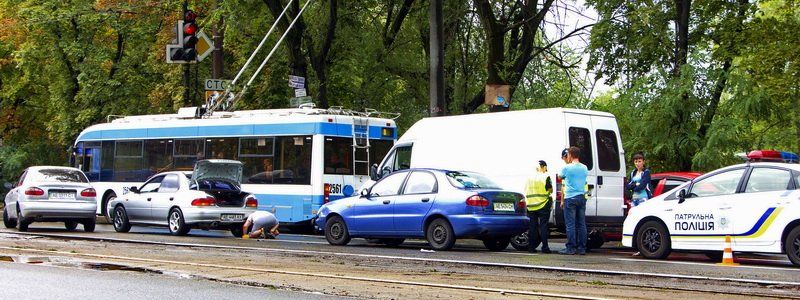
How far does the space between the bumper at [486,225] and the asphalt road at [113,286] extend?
Answer: 19.7ft

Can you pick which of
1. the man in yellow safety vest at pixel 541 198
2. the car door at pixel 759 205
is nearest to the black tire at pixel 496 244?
the man in yellow safety vest at pixel 541 198

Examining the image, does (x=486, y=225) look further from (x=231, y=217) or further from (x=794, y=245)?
(x=231, y=217)

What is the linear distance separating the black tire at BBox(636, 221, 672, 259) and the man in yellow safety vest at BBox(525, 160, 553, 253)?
64.6 inches

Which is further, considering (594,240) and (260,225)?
(260,225)

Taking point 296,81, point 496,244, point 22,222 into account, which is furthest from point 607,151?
point 22,222

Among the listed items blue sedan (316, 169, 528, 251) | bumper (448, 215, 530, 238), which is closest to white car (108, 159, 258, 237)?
blue sedan (316, 169, 528, 251)

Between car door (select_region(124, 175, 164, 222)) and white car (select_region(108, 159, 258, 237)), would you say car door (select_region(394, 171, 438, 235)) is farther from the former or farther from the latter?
car door (select_region(124, 175, 164, 222))

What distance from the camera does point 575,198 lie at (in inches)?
663

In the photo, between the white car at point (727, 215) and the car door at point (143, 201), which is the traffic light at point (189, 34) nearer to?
the car door at point (143, 201)

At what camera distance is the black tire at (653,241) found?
53.2 ft

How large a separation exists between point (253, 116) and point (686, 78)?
32.0ft

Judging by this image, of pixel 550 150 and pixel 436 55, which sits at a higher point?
pixel 436 55

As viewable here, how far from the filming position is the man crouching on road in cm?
2167

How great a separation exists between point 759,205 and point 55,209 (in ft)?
49.2
